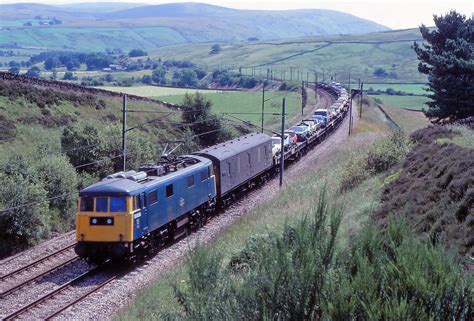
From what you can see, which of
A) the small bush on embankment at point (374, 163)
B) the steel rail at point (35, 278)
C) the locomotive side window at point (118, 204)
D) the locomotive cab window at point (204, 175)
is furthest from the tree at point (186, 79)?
the locomotive side window at point (118, 204)

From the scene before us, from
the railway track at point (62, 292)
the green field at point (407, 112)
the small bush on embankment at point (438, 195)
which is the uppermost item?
the small bush on embankment at point (438, 195)

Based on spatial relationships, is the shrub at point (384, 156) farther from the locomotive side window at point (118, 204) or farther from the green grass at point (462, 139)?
the locomotive side window at point (118, 204)

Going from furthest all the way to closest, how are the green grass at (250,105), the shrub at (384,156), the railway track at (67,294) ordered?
the green grass at (250,105), the shrub at (384,156), the railway track at (67,294)

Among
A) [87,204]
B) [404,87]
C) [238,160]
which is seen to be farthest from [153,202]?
[404,87]

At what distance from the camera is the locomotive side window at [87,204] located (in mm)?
21141

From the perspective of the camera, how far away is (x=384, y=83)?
164m

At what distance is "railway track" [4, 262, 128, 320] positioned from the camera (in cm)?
1745

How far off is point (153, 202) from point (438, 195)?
9.61 metres

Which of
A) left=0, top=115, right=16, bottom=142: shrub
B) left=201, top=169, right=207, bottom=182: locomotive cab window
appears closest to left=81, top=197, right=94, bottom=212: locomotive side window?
left=201, top=169, right=207, bottom=182: locomotive cab window

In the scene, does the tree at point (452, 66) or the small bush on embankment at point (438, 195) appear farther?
the tree at point (452, 66)

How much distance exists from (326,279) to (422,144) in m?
22.0

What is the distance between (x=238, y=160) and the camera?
32.1 m

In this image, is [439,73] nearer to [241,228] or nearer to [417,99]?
[241,228]

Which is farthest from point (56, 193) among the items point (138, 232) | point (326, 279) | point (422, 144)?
point (326, 279)
